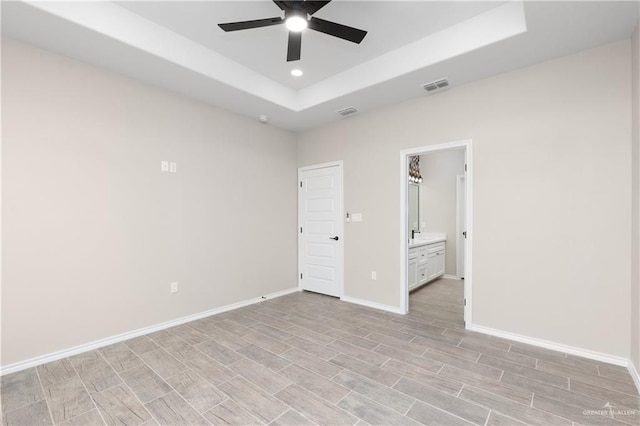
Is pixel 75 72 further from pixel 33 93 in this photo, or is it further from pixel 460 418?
pixel 460 418

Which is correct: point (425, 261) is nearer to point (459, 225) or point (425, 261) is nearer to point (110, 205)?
point (459, 225)

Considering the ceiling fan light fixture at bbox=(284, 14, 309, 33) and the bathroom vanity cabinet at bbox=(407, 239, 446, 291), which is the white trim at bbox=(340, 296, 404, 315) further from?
the ceiling fan light fixture at bbox=(284, 14, 309, 33)

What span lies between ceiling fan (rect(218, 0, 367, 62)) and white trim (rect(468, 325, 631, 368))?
3.25 metres

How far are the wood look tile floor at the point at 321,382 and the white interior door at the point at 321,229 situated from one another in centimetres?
149

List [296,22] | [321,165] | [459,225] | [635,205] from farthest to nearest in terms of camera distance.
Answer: [459,225], [321,165], [635,205], [296,22]

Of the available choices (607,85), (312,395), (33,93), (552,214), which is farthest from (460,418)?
(33,93)

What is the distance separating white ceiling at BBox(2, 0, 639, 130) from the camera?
2321 millimetres

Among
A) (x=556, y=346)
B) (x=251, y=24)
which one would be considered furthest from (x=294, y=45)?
(x=556, y=346)

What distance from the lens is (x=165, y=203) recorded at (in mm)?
3465

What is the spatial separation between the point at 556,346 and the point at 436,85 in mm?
2990

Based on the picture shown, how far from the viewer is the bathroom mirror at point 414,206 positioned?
19.2ft

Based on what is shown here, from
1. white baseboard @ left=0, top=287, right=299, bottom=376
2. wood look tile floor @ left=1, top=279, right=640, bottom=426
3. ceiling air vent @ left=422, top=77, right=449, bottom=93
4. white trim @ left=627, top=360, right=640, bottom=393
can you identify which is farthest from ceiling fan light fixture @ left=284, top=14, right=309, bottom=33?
white trim @ left=627, top=360, right=640, bottom=393

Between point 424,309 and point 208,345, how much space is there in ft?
9.33

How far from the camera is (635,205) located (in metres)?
2.40
